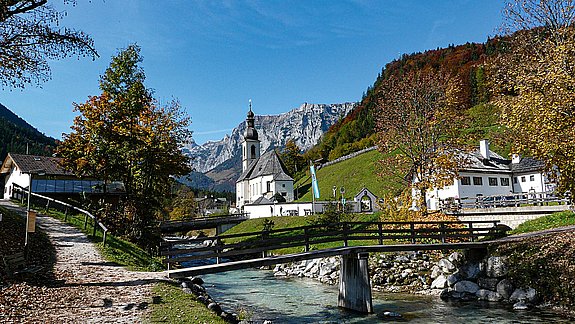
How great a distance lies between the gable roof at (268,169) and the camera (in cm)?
8100

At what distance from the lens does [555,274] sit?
1681cm

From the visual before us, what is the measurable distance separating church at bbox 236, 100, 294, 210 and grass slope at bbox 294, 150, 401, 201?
186 inches

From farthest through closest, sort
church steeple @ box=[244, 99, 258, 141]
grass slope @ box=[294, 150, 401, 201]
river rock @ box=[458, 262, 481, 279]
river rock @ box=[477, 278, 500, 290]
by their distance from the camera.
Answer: church steeple @ box=[244, 99, 258, 141]
grass slope @ box=[294, 150, 401, 201]
river rock @ box=[458, 262, 481, 279]
river rock @ box=[477, 278, 500, 290]

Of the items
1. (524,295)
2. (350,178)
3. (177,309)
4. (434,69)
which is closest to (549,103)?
(524,295)

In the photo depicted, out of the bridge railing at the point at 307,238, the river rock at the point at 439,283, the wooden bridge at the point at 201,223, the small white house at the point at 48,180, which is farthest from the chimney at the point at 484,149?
the small white house at the point at 48,180

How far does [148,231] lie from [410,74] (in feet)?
71.7

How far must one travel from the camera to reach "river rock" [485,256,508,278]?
1920 cm

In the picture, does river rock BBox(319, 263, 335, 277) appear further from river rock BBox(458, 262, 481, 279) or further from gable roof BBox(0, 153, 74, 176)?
gable roof BBox(0, 153, 74, 176)

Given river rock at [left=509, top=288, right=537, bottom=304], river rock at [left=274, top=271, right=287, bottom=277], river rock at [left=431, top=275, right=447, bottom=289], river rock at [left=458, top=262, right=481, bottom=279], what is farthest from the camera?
river rock at [left=274, top=271, right=287, bottom=277]

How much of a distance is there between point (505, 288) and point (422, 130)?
13.2 meters

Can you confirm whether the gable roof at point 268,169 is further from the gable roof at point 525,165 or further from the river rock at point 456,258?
the river rock at point 456,258

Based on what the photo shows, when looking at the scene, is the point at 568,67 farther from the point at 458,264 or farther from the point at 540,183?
the point at 540,183

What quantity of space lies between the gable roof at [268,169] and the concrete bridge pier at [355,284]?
61.7 metres

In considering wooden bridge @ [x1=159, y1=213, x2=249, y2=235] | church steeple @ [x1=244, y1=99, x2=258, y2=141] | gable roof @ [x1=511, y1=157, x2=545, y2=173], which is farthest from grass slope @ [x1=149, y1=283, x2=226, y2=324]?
church steeple @ [x1=244, y1=99, x2=258, y2=141]
